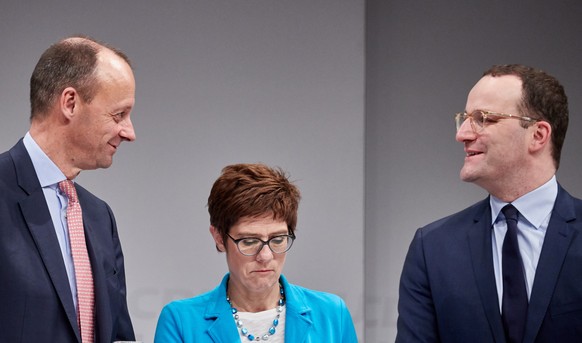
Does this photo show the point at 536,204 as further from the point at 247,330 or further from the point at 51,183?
the point at 51,183

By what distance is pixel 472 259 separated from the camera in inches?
95.7

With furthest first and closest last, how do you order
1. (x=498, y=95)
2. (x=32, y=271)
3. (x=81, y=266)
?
(x=498, y=95)
(x=81, y=266)
(x=32, y=271)

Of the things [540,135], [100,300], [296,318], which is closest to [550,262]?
[540,135]

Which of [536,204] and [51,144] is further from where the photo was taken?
[536,204]

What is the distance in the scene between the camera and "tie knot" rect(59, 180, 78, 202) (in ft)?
7.66

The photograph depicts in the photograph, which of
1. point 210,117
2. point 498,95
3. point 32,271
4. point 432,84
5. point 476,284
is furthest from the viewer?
point 432,84

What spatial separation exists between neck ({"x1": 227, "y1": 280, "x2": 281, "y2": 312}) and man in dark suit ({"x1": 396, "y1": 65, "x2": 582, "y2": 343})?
1.21 ft

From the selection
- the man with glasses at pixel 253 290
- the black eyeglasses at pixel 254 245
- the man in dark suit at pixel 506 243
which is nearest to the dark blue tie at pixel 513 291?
the man in dark suit at pixel 506 243

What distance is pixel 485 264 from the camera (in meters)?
2.41

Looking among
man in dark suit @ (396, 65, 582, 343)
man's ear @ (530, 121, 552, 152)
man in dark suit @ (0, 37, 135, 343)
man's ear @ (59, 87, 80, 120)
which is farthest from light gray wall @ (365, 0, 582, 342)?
man's ear @ (59, 87, 80, 120)

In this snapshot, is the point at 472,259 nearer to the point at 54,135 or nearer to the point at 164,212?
the point at 54,135

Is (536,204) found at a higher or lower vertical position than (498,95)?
lower

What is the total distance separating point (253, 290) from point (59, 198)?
1.92 ft

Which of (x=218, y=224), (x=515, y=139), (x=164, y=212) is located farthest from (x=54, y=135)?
(x=164, y=212)
